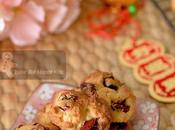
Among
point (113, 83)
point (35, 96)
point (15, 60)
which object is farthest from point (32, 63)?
point (113, 83)

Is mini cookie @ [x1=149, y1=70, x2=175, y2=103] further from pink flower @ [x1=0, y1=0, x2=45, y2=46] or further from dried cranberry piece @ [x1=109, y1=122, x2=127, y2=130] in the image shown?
pink flower @ [x1=0, y1=0, x2=45, y2=46]

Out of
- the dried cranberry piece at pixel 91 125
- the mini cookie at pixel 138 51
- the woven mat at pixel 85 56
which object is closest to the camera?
the dried cranberry piece at pixel 91 125

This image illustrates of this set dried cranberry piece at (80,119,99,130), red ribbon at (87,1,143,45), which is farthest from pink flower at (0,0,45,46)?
dried cranberry piece at (80,119,99,130)

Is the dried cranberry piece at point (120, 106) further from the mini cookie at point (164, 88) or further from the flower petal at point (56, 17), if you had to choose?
the flower petal at point (56, 17)

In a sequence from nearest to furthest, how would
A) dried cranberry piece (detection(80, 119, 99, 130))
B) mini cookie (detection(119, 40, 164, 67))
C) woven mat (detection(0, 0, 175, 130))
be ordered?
dried cranberry piece (detection(80, 119, 99, 130))
woven mat (detection(0, 0, 175, 130))
mini cookie (detection(119, 40, 164, 67))

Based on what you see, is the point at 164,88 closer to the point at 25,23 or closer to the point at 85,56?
the point at 85,56

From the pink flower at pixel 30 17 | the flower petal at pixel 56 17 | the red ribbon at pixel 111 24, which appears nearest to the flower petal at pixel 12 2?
the pink flower at pixel 30 17
